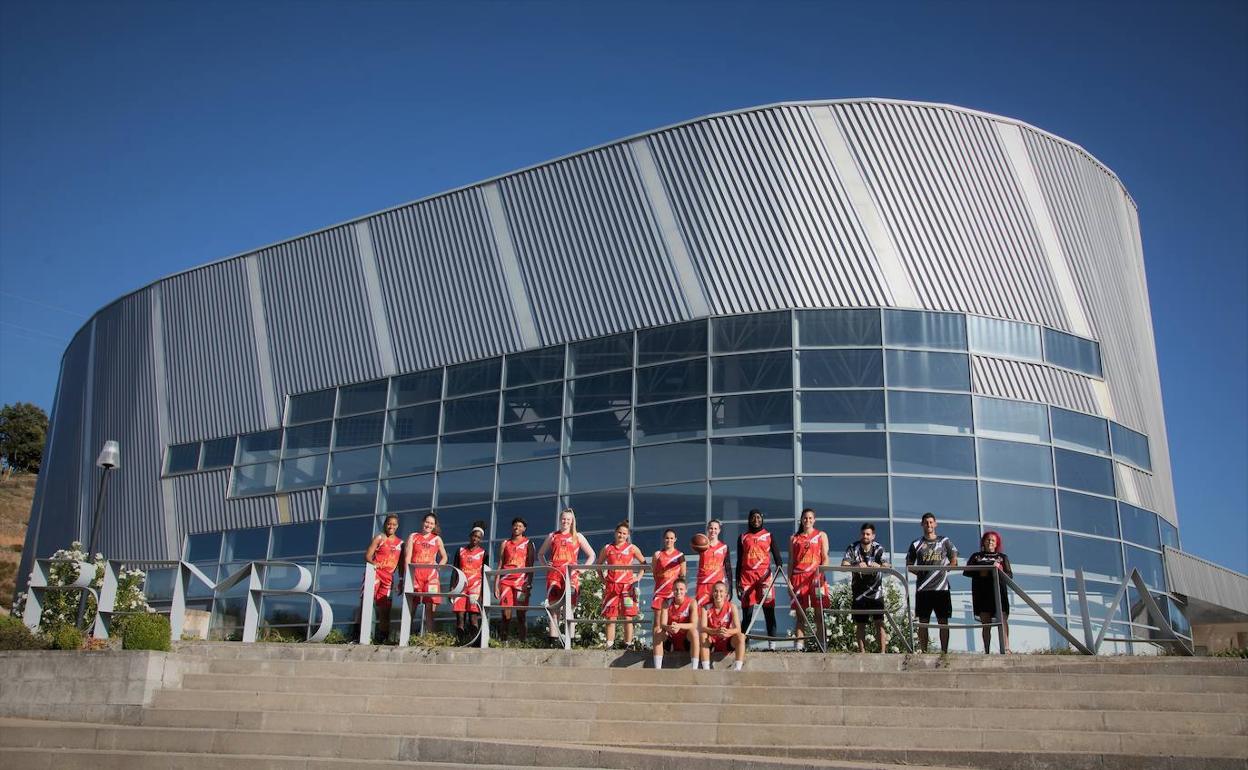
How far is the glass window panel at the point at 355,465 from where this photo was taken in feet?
78.6

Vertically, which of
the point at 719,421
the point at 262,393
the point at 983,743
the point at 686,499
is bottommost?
the point at 983,743

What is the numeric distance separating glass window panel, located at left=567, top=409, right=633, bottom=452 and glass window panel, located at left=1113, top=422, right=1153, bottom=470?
27.8ft

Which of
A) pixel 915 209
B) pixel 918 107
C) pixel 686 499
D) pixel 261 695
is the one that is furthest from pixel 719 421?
pixel 261 695

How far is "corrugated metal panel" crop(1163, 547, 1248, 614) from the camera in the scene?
21.2 metres

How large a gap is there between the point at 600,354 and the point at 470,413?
3.06m

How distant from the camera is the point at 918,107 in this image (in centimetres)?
2089

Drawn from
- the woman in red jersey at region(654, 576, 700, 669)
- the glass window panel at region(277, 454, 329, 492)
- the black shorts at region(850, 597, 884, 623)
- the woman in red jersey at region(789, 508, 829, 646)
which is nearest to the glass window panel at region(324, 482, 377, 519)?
the glass window panel at region(277, 454, 329, 492)

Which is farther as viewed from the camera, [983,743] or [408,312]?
[408,312]

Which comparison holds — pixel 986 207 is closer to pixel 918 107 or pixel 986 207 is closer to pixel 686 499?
pixel 918 107

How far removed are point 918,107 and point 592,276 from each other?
6.55 metres

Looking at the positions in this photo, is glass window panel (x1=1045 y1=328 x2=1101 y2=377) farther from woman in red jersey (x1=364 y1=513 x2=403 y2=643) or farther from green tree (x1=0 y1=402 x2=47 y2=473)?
green tree (x1=0 y1=402 x2=47 y2=473)

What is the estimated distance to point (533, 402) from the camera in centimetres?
2231

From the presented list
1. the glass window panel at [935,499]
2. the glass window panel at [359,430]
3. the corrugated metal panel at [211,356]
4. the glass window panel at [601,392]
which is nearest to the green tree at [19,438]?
the corrugated metal panel at [211,356]

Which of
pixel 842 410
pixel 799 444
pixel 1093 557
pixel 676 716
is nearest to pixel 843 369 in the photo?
pixel 842 410
